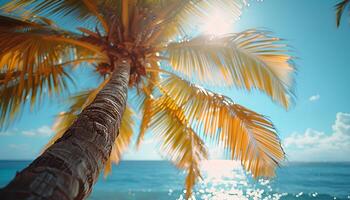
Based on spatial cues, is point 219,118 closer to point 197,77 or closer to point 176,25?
point 197,77

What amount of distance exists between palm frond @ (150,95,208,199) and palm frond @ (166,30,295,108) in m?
1.28

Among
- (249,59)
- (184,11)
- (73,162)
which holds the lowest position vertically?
(73,162)

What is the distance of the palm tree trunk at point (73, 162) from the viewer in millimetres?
962

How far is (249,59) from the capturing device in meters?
5.18

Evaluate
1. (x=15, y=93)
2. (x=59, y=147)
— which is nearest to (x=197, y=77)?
(x=15, y=93)

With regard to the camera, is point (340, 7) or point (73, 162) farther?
point (340, 7)

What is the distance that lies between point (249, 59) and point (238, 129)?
153cm

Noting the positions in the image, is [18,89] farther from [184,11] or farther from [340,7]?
[340,7]

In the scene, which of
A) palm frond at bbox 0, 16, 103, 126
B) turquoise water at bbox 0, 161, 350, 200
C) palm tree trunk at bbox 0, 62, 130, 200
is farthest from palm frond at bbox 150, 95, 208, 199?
turquoise water at bbox 0, 161, 350, 200

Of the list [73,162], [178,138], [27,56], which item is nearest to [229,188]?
[178,138]

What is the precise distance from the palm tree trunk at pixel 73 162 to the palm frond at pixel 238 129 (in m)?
2.68

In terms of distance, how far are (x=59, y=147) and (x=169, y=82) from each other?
15.5 feet

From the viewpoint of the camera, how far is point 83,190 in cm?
132

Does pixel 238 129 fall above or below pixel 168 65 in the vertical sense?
below
